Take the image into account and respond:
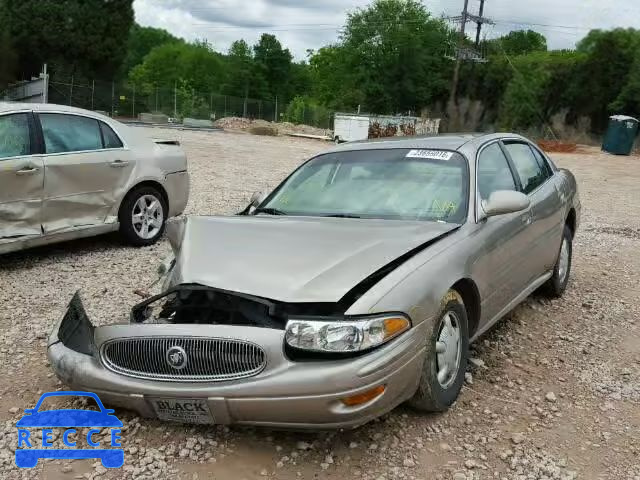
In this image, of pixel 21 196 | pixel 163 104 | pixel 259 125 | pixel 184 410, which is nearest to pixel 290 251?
pixel 184 410

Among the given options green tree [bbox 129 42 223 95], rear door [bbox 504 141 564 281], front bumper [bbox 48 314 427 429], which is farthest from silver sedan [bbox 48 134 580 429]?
green tree [bbox 129 42 223 95]

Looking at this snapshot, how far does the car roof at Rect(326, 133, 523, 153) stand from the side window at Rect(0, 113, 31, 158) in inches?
122

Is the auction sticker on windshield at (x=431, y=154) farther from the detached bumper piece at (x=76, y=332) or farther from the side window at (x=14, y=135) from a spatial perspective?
the side window at (x=14, y=135)

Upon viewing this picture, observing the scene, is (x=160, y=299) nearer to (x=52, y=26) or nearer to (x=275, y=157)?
(x=275, y=157)

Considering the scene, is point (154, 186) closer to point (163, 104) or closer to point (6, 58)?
point (6, 58)

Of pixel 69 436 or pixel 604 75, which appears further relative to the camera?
pixel 604 75

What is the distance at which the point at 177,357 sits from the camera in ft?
9.93

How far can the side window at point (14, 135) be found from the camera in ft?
20.2

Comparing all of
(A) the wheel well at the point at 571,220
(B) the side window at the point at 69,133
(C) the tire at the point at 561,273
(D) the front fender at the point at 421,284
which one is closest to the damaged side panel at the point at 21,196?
(B) the side window at the point at 69,133

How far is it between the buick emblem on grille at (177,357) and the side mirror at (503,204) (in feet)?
6.69

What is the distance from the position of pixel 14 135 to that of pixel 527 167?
4.59m

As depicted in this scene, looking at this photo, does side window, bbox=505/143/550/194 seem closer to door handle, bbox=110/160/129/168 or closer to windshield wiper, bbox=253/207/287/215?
windshield wiper, bbox=253/207/287/215

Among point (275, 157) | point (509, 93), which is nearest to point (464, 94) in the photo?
point (509, 93)

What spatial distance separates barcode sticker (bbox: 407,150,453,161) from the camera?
4.48 m
